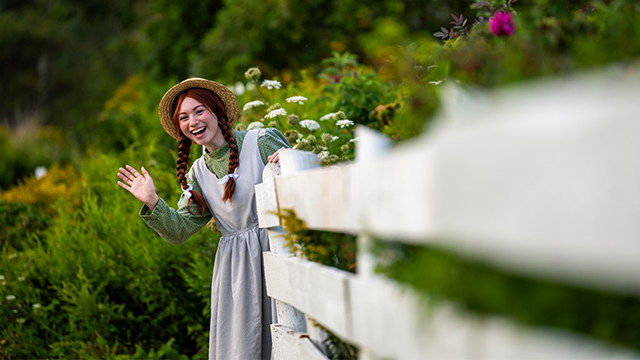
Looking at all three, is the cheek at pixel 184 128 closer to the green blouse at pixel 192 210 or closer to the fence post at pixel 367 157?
the green blouse at pixel 192 210

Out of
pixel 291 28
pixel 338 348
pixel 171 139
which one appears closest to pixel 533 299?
pixel 338 348

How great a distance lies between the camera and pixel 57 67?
25.4 m

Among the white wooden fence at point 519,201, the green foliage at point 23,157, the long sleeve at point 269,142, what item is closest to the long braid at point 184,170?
the long sleeve at point 269,142

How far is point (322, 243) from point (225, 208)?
1.22 m

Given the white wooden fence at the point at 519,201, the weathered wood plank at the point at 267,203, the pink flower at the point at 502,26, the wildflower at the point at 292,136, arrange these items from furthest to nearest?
the wildflower at the point at 292,136, the weathered wood plank at the point at 267,203, the pink flower at the point at 502,26, the white wooden fence at the point at 519,201

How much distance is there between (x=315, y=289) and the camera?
5.50 ft

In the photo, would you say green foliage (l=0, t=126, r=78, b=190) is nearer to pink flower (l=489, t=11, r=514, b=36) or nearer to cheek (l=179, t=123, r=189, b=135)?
cheek (l=179, t=123, r=189, b=135)

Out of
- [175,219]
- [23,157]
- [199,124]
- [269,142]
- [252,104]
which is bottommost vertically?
[175,219]

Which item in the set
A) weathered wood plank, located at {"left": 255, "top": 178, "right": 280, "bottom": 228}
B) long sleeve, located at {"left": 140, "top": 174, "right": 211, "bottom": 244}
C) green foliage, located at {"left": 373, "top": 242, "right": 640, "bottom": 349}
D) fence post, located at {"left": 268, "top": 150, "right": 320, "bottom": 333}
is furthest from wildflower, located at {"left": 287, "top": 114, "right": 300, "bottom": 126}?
green foliage, located at {"left": 373, "top": 242, "right": 640, "bottom": 349}

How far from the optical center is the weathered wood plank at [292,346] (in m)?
1.84

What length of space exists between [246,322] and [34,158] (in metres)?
8.34

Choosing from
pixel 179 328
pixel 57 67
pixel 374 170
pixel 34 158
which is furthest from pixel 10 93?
pixel 374 170

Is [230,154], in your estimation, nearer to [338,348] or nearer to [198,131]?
[198,131]

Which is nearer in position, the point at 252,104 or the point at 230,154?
the point at 230,154
